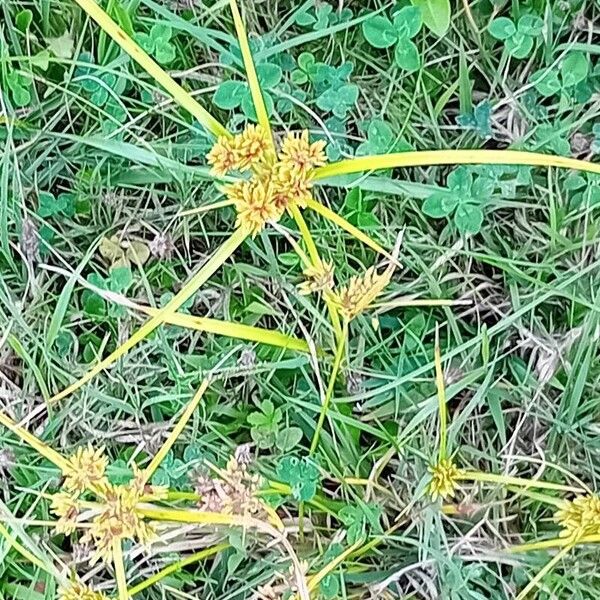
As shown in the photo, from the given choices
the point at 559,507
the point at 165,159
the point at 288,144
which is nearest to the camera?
the point at 288,144

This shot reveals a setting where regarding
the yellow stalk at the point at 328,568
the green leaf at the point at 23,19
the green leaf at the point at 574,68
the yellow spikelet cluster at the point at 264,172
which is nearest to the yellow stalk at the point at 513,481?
the yellow stalk at the point at 328,568

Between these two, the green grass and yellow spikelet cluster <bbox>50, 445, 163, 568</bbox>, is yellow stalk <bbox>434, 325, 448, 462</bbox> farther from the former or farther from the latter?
yellow spikelet cluster <bbox>50, 445, 163, 568</bbox>

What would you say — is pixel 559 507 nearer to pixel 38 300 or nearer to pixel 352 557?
pixel 352 557

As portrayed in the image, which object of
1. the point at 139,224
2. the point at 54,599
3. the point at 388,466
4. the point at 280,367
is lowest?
the point at 54,599

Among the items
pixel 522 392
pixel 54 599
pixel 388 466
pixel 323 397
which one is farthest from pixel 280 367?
pixel 54 599

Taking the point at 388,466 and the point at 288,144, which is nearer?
the point at 288,144

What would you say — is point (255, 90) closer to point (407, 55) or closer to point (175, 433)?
point (407, 55)

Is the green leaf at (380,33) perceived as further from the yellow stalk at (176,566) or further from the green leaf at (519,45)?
the yellow stalk at (176,566)
